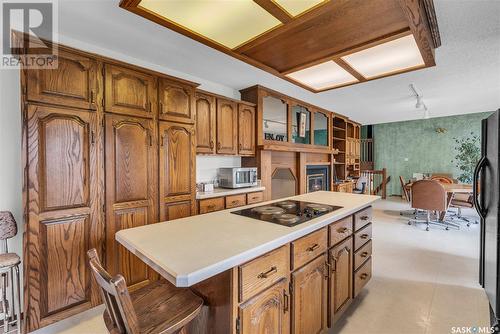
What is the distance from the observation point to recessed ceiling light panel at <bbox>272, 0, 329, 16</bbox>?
141 cm

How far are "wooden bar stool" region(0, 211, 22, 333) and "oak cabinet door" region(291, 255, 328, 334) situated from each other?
193 cm


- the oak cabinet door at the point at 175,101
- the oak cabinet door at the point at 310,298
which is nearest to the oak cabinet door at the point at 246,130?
the oak cabinet door at the point at 175,101

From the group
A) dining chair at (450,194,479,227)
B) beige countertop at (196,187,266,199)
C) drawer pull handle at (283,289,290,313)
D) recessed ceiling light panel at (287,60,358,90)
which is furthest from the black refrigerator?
dining chair at (450,194,479,227)

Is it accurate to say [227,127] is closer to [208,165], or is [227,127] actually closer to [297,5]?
[208,165]

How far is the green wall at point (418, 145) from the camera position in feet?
23.7

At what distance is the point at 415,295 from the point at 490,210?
1.35 metres

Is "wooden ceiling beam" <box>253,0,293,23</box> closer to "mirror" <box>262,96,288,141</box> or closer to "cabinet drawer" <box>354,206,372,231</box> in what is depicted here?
"cabinet drawer" <box>354,206,372,231</box>

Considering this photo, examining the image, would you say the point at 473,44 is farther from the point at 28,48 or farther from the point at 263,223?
the point at 28,48

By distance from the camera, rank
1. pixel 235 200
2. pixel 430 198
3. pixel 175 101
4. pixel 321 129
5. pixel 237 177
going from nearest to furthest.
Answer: pixel 175 101
pixel 235 200
pixel 237 177
pixel 430 198
pixel 321 129

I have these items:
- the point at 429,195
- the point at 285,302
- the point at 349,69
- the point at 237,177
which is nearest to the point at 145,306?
the point at 285,302

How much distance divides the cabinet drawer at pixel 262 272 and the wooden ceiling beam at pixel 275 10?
56.4 inches

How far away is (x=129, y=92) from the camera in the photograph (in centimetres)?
219

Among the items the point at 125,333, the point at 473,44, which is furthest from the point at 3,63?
the point at 473,44

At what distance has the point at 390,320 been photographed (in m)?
1.90
